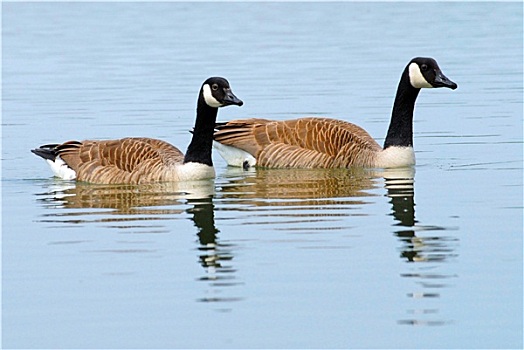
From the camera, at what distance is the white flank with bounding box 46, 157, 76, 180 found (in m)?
Result: 16.7

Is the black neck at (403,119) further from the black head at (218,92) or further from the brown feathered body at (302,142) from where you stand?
the black head at (218,92)

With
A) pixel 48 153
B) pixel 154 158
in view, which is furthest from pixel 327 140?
pixel 48 153

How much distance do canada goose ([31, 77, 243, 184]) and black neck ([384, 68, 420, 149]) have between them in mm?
2605

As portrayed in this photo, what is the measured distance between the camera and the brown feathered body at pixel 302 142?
1758 cm

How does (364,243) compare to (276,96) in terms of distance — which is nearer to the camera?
(364,243)

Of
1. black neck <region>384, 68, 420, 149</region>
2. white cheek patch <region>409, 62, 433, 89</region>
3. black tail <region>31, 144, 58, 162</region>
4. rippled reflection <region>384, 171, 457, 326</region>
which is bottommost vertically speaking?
rippled reflection <region>384, 171, 457, 326</region>

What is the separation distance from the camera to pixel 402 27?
4169 cm

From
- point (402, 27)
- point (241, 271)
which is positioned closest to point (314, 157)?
point (241, 271)

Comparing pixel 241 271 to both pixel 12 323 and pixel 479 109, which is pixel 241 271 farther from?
pixel 479 109

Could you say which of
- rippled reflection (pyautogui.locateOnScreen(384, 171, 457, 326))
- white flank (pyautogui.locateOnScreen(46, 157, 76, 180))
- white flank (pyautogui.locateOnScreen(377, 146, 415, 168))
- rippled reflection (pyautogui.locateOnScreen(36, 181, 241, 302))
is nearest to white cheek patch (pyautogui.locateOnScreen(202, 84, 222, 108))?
rippled reflection (pyautogui.locateOnScreen(36, 181, 241, 302))

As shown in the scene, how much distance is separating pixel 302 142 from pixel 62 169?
10.6ft

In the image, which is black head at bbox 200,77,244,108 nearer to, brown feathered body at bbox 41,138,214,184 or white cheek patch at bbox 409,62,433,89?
brown feathered body at bbox 41,138,214,184

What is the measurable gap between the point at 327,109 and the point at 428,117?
73.1 inches

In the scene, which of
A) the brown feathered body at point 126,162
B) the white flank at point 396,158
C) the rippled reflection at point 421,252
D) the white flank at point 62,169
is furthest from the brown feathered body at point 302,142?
the white flank at point 62,169
